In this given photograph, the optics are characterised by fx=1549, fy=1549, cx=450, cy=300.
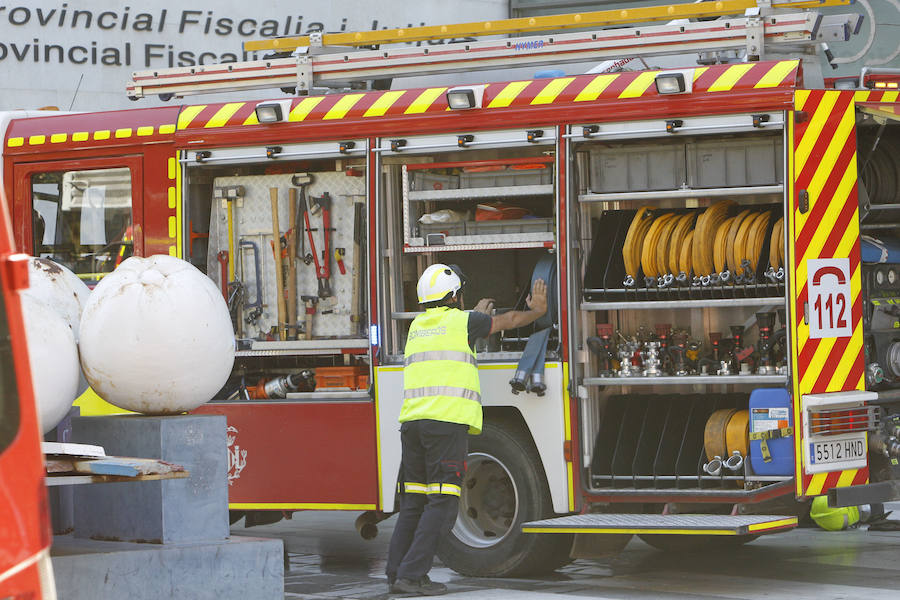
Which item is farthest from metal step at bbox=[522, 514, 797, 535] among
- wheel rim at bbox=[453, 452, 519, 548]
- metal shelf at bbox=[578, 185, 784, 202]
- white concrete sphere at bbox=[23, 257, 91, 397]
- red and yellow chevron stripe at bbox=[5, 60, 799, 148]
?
white concrete sphere at bbox=[23, 257, 91, 397]

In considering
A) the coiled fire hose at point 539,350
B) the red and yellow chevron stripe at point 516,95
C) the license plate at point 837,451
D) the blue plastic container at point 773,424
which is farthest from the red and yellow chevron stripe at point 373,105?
the license plate at point 837,451

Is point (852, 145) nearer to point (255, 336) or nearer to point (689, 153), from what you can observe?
point (689, 153)

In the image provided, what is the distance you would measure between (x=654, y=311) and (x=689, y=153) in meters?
1.00

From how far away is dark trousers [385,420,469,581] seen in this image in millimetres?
8188

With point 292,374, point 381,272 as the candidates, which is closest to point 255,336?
point 292,374

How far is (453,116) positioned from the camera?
8.70 meters

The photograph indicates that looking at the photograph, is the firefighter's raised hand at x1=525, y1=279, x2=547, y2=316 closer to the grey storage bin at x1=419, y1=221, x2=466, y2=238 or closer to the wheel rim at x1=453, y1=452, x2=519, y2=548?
the grey storage bin at x1=419, y1=221, x2=466, y2=238

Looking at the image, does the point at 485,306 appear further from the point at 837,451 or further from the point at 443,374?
the point at 837,451

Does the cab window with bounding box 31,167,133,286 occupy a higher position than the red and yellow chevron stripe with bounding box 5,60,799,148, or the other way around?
the red and yellow chevron stripe with bounding box 5,60,799,148

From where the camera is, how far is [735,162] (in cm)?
823

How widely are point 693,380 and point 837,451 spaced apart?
82cm

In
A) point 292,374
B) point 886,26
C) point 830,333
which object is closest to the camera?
point 830,333

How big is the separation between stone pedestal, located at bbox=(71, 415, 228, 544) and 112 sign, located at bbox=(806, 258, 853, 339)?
3.19 m

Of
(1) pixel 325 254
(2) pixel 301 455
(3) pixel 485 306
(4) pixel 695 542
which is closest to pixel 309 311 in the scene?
(1) pixel 325 254
